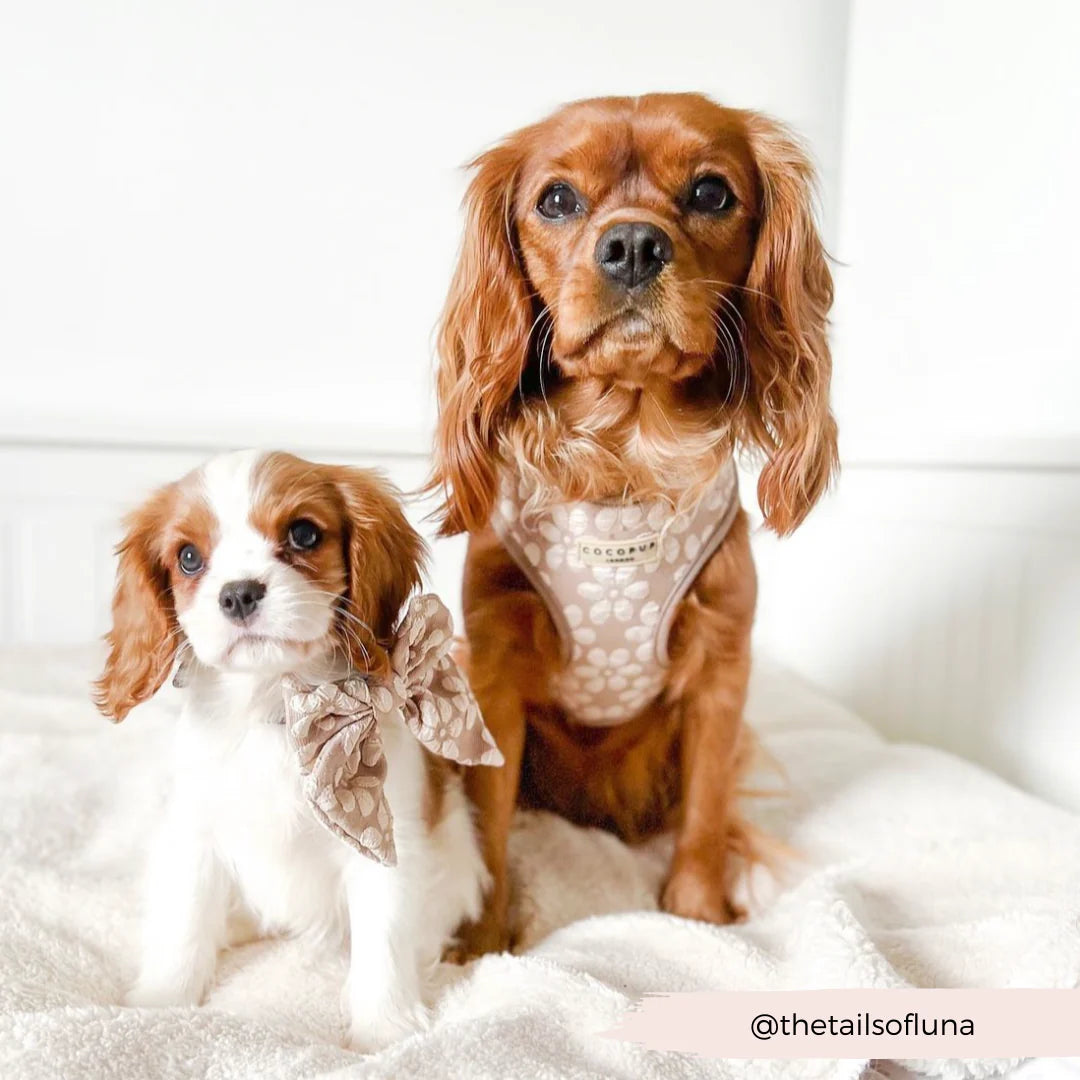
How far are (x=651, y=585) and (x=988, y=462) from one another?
72cm

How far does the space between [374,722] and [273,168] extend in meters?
1.54

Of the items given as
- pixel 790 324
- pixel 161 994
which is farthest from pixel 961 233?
pixel 161 994

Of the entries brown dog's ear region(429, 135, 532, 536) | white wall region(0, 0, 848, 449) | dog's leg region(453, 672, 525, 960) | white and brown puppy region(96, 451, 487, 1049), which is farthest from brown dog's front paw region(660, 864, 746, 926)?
white wall region(0, 0, 848, 449)

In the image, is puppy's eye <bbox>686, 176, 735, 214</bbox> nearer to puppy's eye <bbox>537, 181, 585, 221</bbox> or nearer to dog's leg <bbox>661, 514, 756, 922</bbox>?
puppy's eye <bbox>537, 181, 585, 221</bbox>

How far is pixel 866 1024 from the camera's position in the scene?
0.81 metres

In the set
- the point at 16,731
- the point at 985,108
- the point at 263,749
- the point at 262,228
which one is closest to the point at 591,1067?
the point at 263,749

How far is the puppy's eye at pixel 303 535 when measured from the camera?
0.87m

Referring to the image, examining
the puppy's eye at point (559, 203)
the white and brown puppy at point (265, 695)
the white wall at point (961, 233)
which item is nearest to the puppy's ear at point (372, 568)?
the white and brown puppy at point (265, 695)

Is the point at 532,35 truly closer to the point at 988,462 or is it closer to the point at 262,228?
the point at 262,228

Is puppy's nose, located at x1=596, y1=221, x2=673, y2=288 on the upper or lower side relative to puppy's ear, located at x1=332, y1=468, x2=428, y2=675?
upper

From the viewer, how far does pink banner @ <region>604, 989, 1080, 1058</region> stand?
79cm

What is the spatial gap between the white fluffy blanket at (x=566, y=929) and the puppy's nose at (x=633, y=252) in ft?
1.96

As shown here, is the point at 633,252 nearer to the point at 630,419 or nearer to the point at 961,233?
the point at 630,419

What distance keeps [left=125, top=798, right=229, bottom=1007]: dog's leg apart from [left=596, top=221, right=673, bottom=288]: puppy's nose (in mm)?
610
